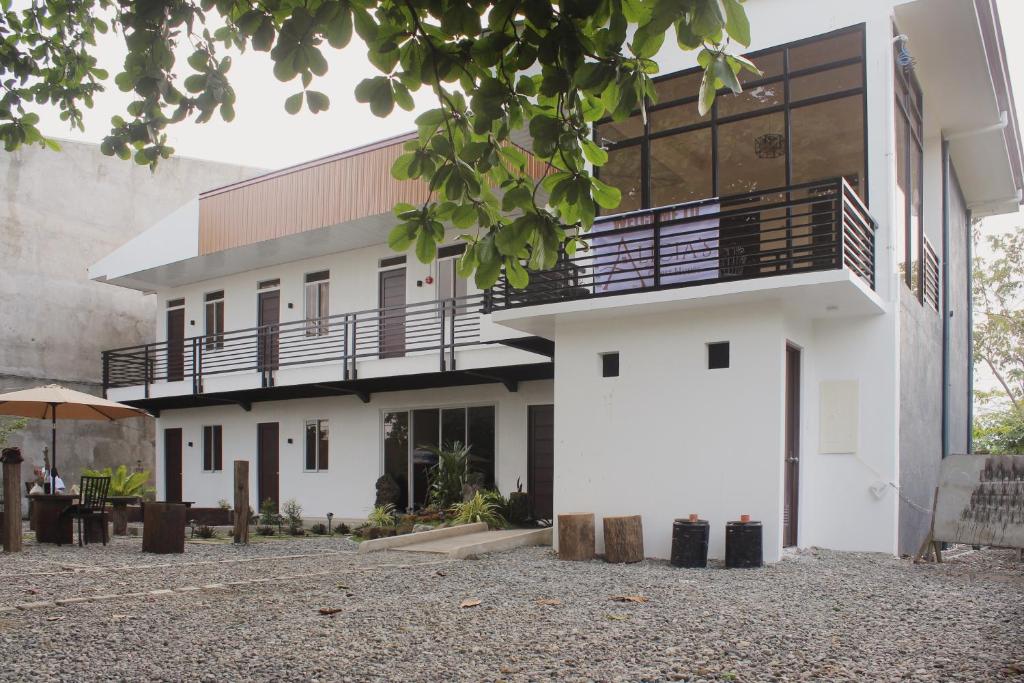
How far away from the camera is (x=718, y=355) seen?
10930 mm

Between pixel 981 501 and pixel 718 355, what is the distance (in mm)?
3195

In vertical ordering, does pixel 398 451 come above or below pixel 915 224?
below

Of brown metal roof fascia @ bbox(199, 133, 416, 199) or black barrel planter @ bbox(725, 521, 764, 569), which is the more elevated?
brown metal roof fascia @ bbox(199, 133, 416, 199)

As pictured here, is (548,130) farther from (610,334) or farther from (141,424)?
(141,424)

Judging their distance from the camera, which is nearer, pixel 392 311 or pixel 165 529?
pixel 165 529

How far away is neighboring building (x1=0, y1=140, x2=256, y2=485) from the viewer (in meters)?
22.6

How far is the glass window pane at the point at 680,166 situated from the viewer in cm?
1293

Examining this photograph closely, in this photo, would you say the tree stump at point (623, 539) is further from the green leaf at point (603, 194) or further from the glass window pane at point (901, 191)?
the green leaf at point (603, 194)

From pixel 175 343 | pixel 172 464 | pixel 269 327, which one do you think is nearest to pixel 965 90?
pixel 269 327

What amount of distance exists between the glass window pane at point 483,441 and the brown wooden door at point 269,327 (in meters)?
4.90

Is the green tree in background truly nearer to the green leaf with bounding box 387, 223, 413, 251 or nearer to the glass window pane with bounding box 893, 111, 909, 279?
the glass window pane with bounding box 893, 111, 909, 279

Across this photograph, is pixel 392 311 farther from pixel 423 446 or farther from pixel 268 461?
pixel 268 461

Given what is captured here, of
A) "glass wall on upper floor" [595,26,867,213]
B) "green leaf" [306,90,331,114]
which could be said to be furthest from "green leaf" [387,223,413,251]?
"glass wall on upper floor" [595,26,867,213]

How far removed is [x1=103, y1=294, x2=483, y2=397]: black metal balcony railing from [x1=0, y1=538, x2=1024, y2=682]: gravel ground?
643 cm
